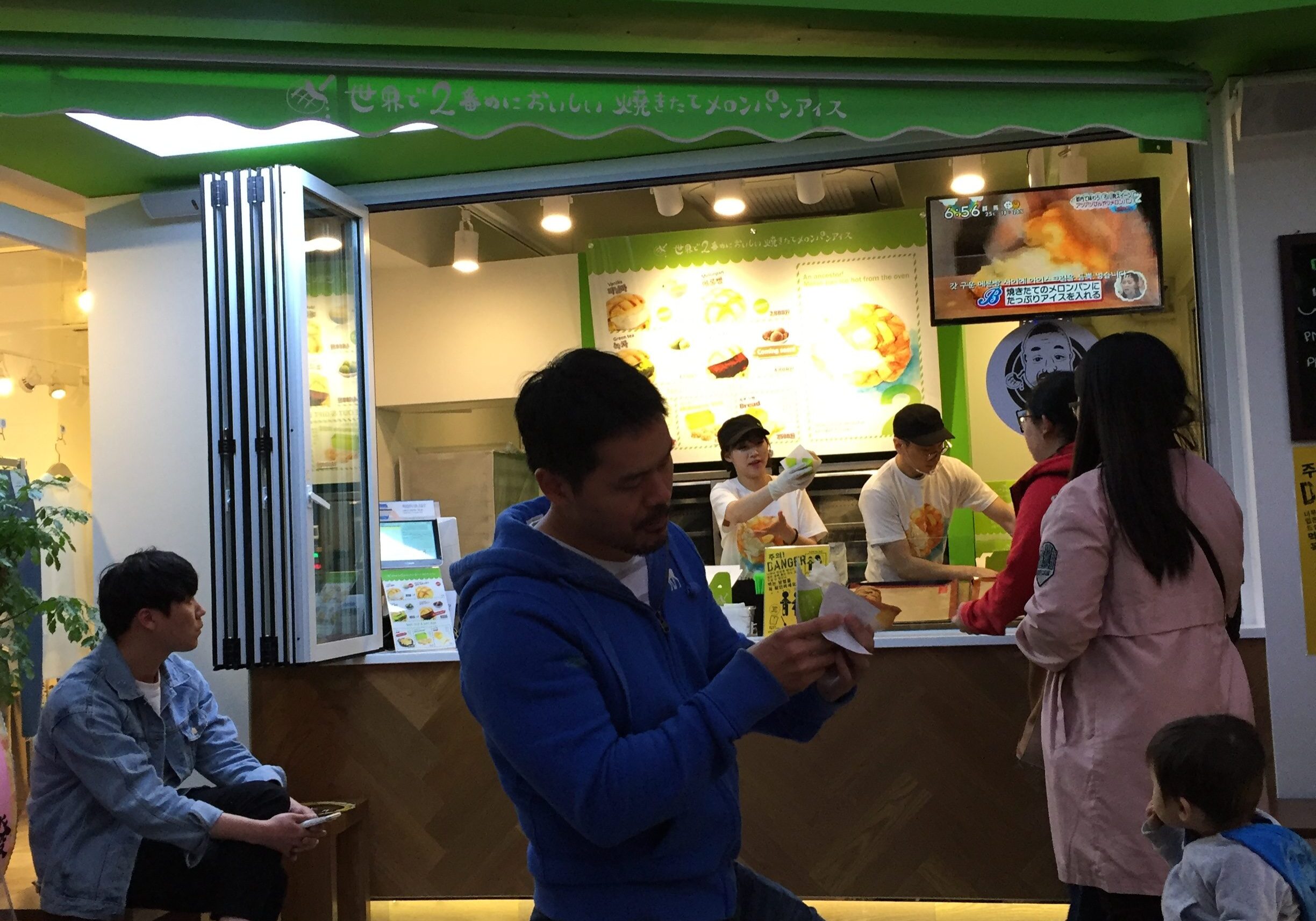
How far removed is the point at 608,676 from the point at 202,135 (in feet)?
13.3

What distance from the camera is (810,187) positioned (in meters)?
6.43

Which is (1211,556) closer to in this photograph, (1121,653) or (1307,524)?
(1121,653)

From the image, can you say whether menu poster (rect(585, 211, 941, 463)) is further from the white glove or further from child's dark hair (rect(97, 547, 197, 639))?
child's dark hair (rect(97, 547, 197, 639))

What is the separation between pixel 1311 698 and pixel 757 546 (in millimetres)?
2043

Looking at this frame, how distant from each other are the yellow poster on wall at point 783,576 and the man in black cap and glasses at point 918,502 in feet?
3.83

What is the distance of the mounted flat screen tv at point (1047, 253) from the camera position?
497 centimetres

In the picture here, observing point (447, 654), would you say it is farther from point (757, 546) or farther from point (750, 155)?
point (750, 155)

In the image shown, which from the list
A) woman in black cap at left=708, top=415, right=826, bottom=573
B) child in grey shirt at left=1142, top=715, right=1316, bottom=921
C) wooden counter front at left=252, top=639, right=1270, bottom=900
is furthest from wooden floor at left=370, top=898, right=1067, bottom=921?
child in grey shirt at left=1142, top=715, right=1316, bottom=921

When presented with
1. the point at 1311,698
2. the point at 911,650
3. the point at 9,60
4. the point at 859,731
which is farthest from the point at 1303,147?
the point at 9,60

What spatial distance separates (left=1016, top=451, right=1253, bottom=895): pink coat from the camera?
2.67m

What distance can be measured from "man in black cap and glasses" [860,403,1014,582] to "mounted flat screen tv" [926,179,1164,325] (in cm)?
74

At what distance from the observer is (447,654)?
16.6ft

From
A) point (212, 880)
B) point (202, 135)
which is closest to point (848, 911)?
point (212, 880)

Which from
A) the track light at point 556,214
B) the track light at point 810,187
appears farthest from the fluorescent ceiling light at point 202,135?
the track light at point 810,187
